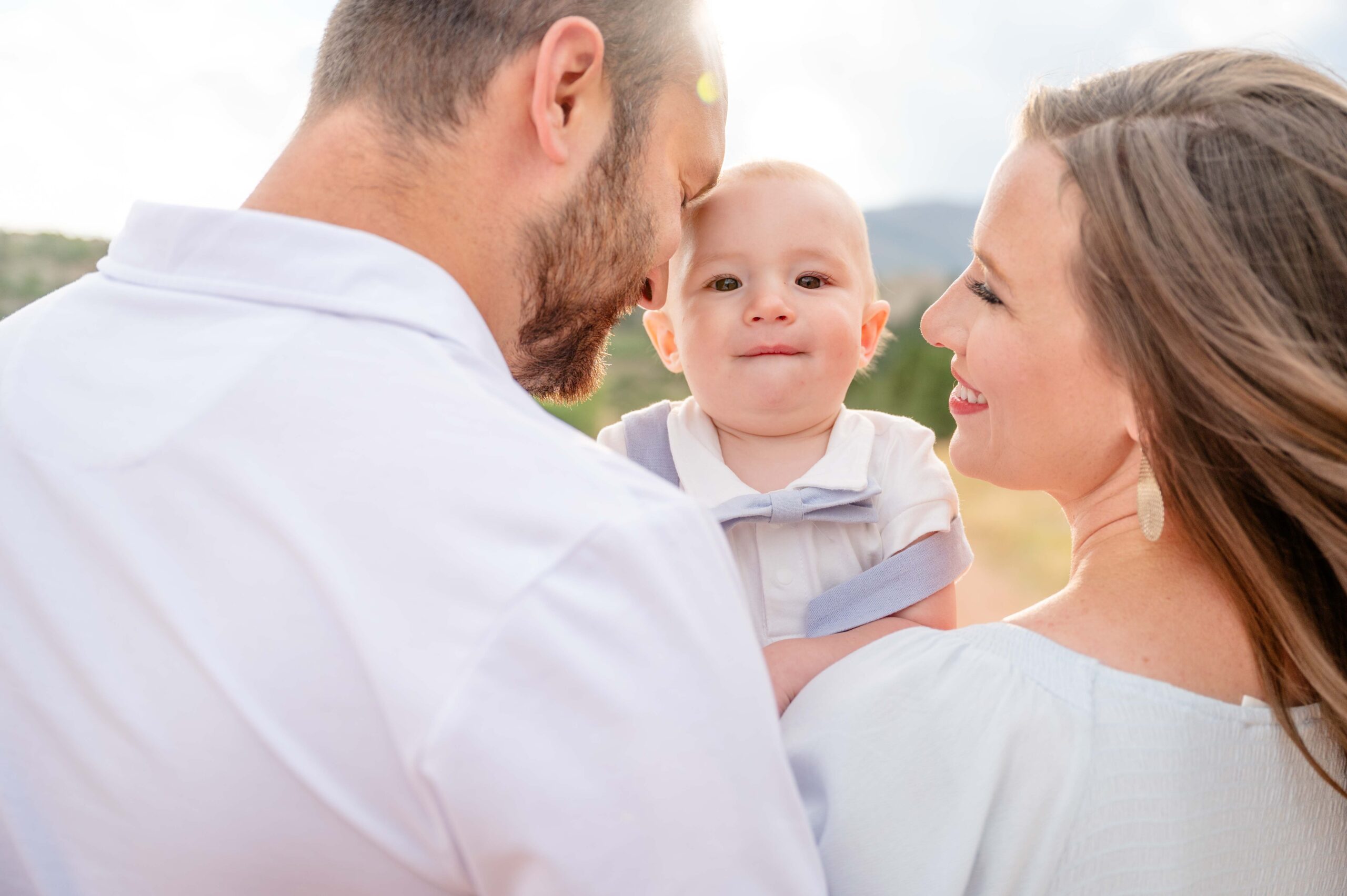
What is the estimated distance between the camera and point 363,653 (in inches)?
41.4

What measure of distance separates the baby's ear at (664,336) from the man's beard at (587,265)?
0.58m

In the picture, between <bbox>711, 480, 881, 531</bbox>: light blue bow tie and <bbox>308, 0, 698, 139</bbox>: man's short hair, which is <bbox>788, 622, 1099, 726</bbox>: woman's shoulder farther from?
<bbox>308, 0, 698, 139</bbox>: man's short hair

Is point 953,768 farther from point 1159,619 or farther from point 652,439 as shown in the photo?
point 652,439

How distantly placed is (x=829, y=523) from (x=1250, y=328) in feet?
3.71

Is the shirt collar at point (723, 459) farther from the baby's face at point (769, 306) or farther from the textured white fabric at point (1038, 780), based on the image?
the textured white fabric at point (1038, 780)

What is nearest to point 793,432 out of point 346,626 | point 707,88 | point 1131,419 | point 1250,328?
point 707,88

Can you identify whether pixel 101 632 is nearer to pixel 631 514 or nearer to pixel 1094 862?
pixel 631 514

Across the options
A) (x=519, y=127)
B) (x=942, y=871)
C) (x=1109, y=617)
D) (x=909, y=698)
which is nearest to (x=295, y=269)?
(x=519, y=127)

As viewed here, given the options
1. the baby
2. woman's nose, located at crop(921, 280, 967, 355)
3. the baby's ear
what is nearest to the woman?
woman's nose, located at crop(921, 280, 967, 355)

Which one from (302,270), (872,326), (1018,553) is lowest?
(1018,553)

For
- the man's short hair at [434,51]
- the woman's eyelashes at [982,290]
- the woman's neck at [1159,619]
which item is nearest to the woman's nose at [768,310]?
the woman's eyelashes at [982,290]

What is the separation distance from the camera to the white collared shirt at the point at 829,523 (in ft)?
7.72

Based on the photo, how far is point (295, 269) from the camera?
4.37 feet

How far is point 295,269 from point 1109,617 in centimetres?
134
